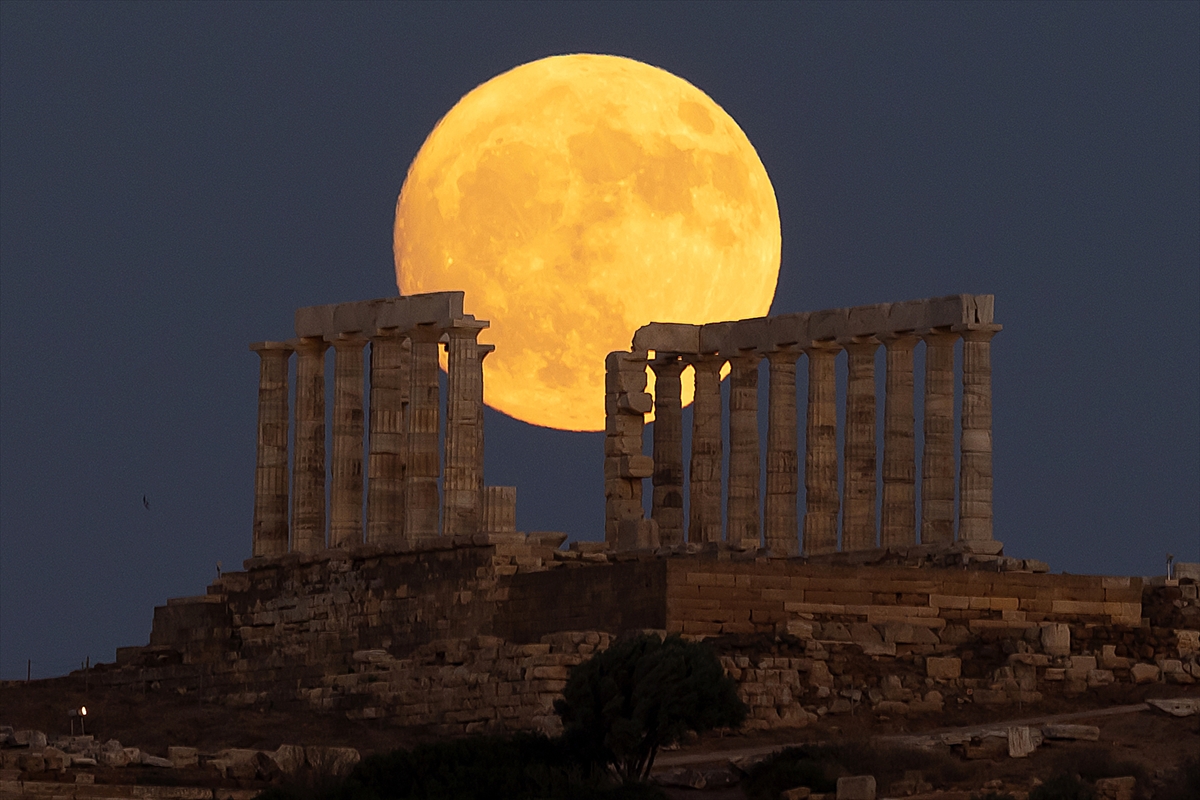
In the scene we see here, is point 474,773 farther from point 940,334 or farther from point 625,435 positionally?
point 625,435

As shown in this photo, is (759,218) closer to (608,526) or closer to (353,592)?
(608,526)

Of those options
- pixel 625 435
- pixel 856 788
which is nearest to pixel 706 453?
pixel 625 435

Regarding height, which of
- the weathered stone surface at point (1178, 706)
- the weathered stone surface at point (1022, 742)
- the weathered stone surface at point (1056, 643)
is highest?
the weathered stone surface at point (1056, 643)

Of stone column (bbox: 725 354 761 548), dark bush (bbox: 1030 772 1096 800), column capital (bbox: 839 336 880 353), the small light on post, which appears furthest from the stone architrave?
dark bush (bbox: 1030 772 1096 800)

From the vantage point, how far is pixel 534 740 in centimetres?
7619

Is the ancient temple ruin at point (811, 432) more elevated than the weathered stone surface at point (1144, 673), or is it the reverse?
the ancient temple ruin at point (811, 432)

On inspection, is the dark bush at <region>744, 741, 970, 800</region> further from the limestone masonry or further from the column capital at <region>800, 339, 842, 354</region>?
the column capital at <region>800, 339, 842, 354</region>

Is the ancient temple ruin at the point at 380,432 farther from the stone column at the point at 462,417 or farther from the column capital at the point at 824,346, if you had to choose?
the column capital at the point at 824,346

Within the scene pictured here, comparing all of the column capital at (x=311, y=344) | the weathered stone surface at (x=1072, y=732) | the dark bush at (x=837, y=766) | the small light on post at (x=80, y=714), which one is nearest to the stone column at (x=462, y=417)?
the column capital at (x=311, y=344)

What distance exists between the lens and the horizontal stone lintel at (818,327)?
321ft

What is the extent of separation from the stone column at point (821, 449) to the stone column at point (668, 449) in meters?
3.92

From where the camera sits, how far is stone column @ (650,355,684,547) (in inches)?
4139

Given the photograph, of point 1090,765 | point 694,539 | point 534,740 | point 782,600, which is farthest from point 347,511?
point 1090,765

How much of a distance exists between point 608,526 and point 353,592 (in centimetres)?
820
